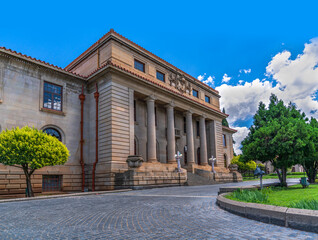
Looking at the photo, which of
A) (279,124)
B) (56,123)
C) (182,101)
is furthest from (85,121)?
(279,124)

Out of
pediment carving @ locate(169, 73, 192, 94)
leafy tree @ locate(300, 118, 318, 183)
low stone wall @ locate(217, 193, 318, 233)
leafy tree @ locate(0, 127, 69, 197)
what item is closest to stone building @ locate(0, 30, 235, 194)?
pediment carving @ locate(169, 73, 192, 94)

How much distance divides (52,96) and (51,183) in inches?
302

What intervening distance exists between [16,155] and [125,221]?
12229 millimetres

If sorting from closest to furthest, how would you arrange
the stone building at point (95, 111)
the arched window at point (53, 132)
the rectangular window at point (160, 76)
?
1. the stone building at point (95, 111)
2. the arched window at point (53, 132)
3. the rectangular window at point (160, 76)

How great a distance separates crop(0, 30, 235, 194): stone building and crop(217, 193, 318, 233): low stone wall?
48.3ft

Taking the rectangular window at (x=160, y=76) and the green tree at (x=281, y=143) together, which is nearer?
the green tree at (x=281, y=143)

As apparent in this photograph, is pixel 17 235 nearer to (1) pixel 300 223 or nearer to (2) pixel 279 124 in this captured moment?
(1) pixel 300 223

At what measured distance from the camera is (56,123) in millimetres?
23359

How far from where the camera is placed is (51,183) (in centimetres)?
2230

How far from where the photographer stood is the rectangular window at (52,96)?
23373 mm

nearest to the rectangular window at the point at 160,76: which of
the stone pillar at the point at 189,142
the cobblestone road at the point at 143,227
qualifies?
the stone pillar at the point at 189,142

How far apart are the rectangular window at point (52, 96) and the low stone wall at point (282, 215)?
20.2 m

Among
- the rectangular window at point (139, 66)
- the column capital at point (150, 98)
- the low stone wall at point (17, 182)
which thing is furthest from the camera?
the rectangular window at point (139, 66)

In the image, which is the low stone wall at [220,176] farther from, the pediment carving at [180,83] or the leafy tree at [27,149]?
the leafy tree at [27,149]
